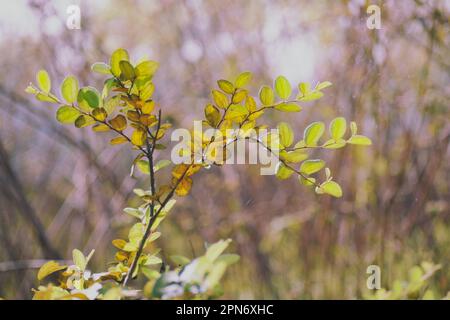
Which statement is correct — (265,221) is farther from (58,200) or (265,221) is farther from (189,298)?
(189,298)

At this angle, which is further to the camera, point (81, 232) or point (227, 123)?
point (81, 232)

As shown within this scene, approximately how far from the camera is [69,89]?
1.97 feet

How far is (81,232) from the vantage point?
2.79 m

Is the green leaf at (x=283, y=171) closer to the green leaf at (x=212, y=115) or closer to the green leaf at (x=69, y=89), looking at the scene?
the green leaf at (x=212, y=115)

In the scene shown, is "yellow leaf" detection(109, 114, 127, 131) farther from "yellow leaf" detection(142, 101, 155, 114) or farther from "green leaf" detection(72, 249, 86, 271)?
"green leaf" detection(72, 249, 86, 271)

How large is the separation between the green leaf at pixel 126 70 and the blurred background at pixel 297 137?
3.09 feet

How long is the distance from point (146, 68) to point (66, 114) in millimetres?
103

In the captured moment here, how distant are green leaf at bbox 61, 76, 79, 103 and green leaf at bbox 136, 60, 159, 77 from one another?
7cm

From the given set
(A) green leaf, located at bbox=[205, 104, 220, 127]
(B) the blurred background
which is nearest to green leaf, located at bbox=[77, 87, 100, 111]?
(A) green leaf, located at bbox=[205, 104, 220, 127]

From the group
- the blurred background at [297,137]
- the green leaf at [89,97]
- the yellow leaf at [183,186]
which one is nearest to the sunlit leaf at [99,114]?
the green leaf at [89,97]

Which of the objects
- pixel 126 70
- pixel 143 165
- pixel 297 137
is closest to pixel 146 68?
pixel 126 70
